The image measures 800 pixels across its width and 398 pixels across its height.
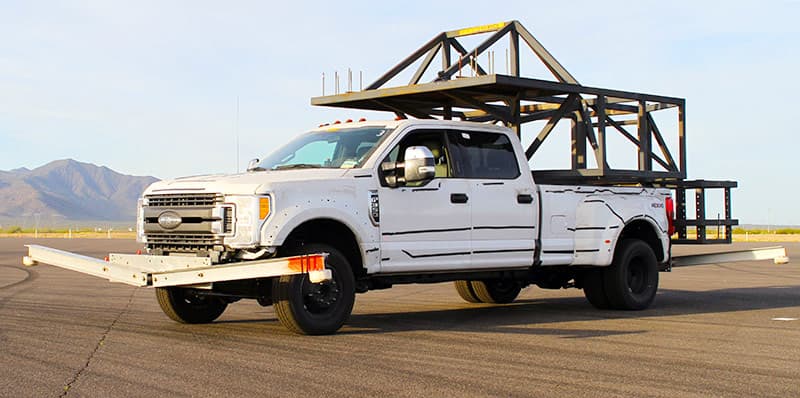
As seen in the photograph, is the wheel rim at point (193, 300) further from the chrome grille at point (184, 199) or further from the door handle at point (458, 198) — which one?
the door handle at point (458, 198)

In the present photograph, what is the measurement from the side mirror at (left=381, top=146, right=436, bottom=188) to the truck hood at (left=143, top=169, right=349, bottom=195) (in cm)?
46

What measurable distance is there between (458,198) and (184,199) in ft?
9.06

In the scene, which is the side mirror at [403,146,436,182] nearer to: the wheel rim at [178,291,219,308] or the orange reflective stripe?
the orange reflective stripe

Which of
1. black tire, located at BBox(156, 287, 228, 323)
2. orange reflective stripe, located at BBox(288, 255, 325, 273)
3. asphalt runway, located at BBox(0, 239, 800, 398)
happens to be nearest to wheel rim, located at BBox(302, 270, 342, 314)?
asphalt runway, located at BBox(0, 239, 800, 398)

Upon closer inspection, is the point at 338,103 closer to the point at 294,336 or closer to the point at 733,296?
the point at 294,336

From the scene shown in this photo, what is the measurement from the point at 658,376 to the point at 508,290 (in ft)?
20.6

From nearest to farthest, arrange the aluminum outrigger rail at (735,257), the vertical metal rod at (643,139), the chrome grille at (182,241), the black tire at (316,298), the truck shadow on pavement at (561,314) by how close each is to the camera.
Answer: the black tire at (316,298) → the chrome grille at (182,241) → the truck shadow on pavement at (561,314) → the aluminum outrigger rail at (735,257) → the vertical metal rod at (643,139)

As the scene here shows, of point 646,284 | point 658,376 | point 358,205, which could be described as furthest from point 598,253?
point 658,376

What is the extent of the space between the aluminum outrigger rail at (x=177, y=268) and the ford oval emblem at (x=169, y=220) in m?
0.32

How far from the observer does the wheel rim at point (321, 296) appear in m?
9.04

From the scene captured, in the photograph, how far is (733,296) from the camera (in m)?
14.2

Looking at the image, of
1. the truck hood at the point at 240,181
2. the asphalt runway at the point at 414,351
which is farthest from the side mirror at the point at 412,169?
the asphalt runway at the point at 414,351

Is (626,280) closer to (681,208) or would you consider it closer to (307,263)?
(681,208)

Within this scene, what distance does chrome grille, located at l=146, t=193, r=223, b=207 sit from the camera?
29.7 feet
